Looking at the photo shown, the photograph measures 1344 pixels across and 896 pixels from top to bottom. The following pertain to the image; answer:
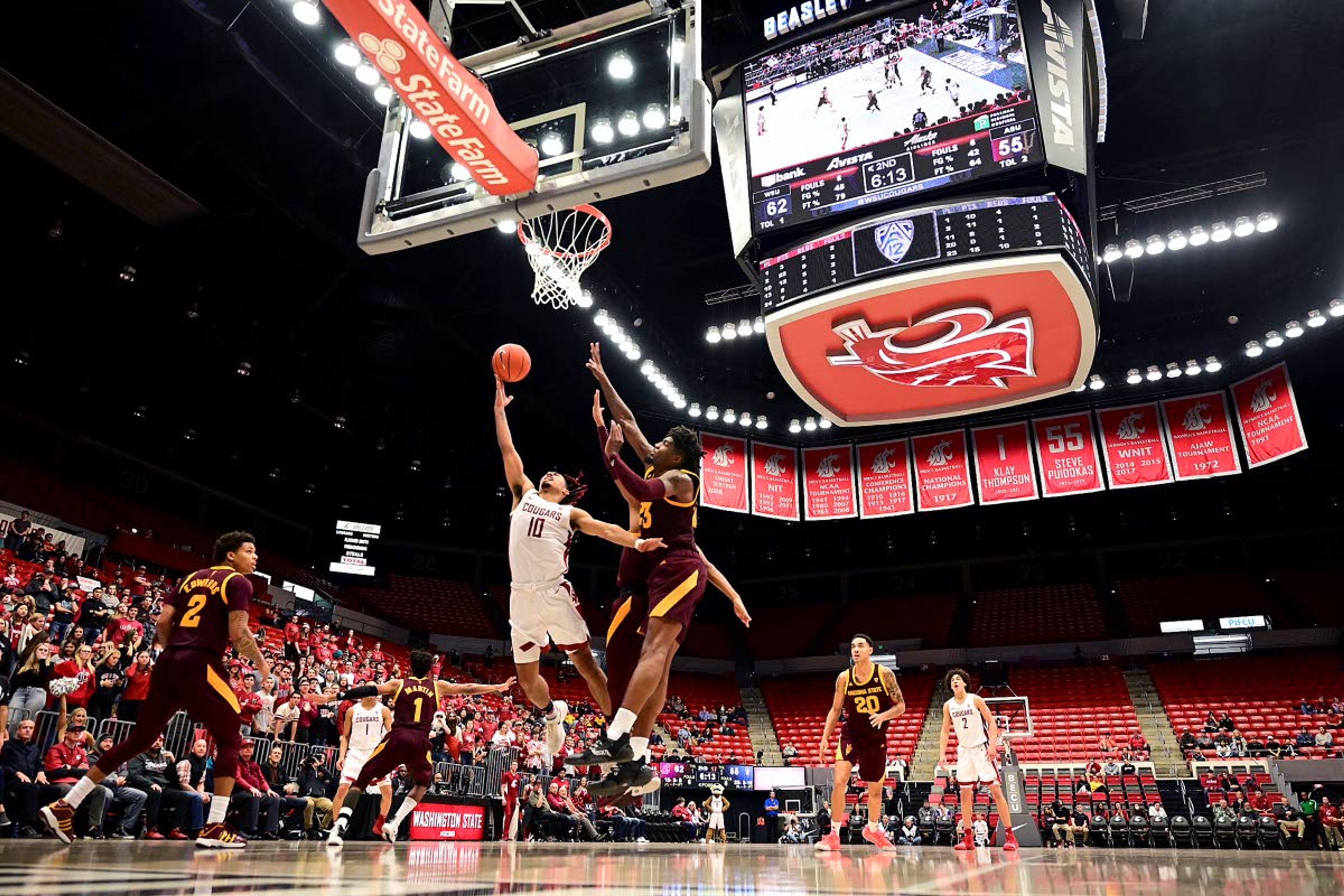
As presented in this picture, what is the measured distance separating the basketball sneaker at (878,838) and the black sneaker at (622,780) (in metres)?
4.62

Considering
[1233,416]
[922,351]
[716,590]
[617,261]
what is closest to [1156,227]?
[1233,416]

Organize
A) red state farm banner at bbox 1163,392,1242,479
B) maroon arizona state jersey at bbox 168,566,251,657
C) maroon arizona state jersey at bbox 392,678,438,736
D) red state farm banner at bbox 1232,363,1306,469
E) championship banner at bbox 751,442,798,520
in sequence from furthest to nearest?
championship banner at bbox 751,442,798,520 → red state farm banner at bbox 1163,392,1242,479 → red state farm banner at bbox 1232,363,1306,469 → maroon arizona state jersey at bbox 392,678,438,736 → maroon arizona state jersey at bbox 168,566,251,657

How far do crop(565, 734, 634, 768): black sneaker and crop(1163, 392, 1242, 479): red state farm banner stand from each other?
1664 centimetres

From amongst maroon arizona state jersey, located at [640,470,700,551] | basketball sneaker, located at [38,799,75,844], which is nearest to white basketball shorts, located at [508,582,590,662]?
maroon arizona state jersey, located at [640,470,700,551]

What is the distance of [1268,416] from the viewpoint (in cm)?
1709

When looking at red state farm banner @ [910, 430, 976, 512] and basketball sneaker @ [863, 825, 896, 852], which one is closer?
basketball sneaker @ [863, 825, 896, 852]

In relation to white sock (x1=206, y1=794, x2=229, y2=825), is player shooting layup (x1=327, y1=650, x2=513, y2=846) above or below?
above

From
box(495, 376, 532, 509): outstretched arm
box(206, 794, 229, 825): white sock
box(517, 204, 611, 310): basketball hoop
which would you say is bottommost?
box(206, 794, 229, 825): white sock

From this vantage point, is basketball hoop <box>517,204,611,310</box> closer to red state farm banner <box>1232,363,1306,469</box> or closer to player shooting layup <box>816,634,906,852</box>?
player shooting layup <box>816,634,906,852</box>

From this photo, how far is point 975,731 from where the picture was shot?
9414 mm

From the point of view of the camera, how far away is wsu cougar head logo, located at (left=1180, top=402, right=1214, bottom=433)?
1773 centimetres

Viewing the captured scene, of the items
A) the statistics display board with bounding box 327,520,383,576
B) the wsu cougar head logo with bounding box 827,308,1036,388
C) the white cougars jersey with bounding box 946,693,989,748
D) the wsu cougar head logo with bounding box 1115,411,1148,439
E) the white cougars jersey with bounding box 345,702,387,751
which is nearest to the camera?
the white cougars jersey with bounding box 345,702,387,751

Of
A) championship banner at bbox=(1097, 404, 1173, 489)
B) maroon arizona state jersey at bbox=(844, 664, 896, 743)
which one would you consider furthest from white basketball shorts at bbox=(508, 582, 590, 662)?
championship banner at bbox=(1097, 404, 1173, 489)

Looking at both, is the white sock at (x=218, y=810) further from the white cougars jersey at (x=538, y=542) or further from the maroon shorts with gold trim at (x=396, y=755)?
the maroon shorts with gold trim at (x=396, y=755)
